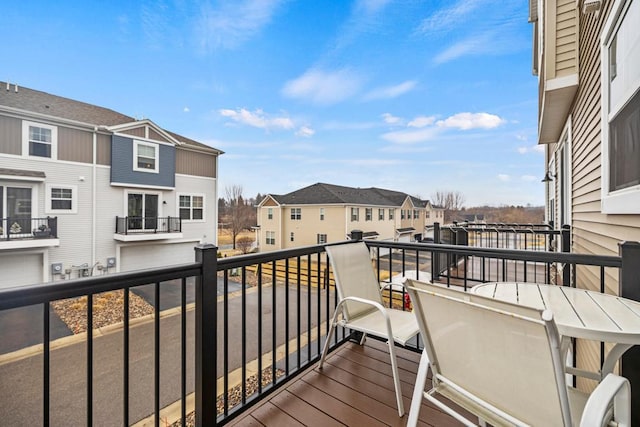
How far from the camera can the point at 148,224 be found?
42.1ft

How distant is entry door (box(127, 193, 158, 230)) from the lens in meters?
12.5

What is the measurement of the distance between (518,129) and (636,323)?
60.3 ft

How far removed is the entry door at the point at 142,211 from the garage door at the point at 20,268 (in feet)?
10.5

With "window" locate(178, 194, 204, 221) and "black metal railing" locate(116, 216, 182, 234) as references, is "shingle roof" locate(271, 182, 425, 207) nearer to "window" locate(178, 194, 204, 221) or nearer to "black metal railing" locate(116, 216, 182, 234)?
"window" locate(178, 194, 204, 221)

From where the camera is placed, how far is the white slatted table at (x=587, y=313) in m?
0.99

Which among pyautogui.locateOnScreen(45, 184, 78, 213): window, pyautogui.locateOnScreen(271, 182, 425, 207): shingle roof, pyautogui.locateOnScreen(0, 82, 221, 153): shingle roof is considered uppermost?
pyautogui.locateOnScreen(0, 82, 221, 153): shingle roof

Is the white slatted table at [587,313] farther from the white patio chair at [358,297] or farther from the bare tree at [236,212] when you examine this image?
the bare tree at [236,212]

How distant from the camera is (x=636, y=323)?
105 cm

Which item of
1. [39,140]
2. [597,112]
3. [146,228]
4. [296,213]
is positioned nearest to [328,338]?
[597,112]

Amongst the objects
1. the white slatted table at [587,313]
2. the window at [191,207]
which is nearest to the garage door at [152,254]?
the window at [191,207]

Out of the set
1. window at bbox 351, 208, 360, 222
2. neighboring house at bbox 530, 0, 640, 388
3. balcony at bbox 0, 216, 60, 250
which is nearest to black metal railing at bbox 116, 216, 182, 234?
balcony at bbox 0, 216, 60, 250

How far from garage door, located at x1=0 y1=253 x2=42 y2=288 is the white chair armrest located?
14.6 metres

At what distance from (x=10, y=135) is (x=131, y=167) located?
11.7ft

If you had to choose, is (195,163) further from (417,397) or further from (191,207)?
(417,397)
